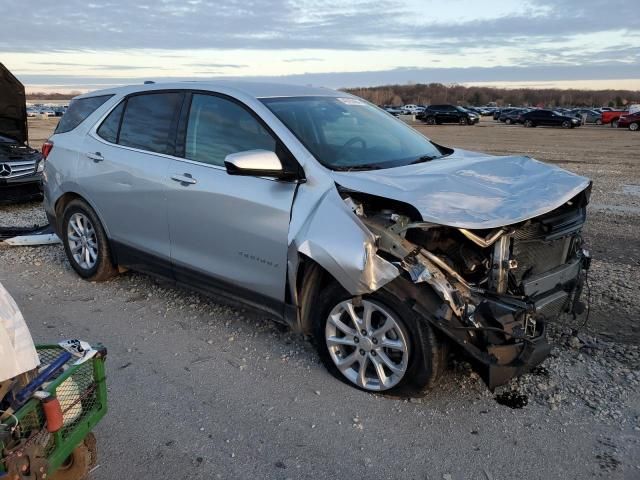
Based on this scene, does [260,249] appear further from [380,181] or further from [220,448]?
[220,448]

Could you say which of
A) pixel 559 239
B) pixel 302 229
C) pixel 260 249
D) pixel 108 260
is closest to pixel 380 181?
pixel 302 229

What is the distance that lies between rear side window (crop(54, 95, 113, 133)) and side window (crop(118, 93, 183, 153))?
0.51 metres

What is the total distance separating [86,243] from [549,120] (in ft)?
141

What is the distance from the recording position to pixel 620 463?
9.84ft

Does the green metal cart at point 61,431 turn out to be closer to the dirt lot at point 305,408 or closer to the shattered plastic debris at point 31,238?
the dirt lot at point 305,408

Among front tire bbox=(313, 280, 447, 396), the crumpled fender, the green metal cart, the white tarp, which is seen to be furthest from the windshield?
the white tarp

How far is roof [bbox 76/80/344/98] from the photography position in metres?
4.38

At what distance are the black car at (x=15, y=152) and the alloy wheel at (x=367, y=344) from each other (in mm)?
7455

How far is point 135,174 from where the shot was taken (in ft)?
15.6

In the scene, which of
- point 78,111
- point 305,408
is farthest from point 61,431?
point 78,111

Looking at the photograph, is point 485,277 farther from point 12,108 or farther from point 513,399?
point 12,108

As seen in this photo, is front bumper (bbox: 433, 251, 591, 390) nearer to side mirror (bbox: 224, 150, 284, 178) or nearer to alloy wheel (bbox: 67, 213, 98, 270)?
side mirror (bbox: 224, 150, 284, 178)

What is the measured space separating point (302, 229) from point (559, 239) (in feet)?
5.42

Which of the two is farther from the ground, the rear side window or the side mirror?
the rear side window
